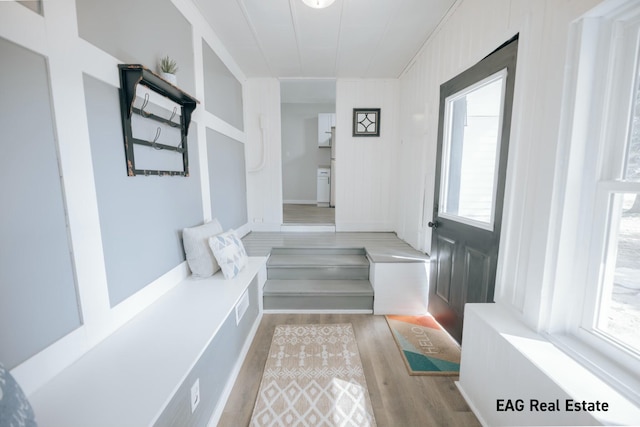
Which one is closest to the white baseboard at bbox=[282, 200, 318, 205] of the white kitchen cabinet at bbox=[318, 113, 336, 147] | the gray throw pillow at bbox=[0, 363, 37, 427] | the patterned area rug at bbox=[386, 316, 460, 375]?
the white kitchen cabinet at bbox=[318, 113, 336, 147]

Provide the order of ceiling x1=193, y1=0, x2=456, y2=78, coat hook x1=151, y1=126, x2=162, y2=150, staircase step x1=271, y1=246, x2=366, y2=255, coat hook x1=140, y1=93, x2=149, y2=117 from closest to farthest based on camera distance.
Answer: coat hook x1=140, y1=93, x2=149, y2=117
coat hook x1=151, y1=126, x2=162, y2=150
ceiling x1=193, y1=0, x2=456, y2=78
staircase step x1=271, y1=246, x2=366, y2=255

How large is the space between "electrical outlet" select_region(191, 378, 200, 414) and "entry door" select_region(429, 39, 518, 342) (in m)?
1.74

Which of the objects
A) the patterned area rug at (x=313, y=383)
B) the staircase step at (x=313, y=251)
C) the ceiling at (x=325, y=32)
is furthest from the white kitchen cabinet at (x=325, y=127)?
the patterned area rug at (x=313, y=383)

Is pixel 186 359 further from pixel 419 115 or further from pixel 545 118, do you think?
pixel 419 115

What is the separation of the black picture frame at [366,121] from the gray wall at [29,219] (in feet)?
10.9

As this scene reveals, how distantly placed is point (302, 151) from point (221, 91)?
398 centimetres

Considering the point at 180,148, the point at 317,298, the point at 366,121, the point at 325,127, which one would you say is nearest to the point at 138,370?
the point at 180,148

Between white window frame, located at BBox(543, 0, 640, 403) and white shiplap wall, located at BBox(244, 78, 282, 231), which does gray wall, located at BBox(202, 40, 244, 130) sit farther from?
white window frame, located at BBox(543, 0, 640, 403)

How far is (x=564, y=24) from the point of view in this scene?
113 cm

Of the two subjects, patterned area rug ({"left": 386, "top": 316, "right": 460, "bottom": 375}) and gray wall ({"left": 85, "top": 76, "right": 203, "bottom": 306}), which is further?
patterned area rug ({"left": 386, "top": 316, "right": 460, "bottom": 375})

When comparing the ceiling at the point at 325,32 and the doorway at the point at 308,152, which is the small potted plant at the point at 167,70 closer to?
the ceiling at the point at 325,32

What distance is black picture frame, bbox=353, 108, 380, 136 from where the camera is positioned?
378cm

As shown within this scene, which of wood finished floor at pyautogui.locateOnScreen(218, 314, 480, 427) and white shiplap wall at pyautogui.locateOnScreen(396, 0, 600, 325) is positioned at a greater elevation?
white shiplap wall at pyautogui.locateOnScreen(396, 0, 600, 325)

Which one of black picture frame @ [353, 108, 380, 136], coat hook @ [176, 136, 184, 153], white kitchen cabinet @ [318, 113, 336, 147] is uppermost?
white kitchen cabinet @ [318, 113, 336, 147]
